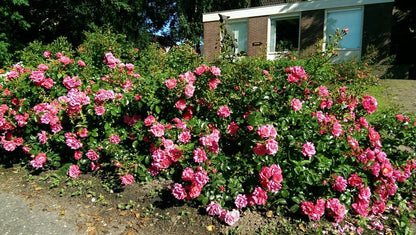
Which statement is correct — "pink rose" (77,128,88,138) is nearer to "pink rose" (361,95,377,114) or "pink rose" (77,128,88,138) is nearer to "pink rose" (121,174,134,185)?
"pink rose" (121,174,134,185)

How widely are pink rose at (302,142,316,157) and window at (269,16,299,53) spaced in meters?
13.5

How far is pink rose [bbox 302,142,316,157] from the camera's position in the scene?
8.04 ft

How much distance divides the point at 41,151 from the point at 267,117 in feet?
8.88

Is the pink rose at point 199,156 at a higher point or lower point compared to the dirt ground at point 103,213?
higher

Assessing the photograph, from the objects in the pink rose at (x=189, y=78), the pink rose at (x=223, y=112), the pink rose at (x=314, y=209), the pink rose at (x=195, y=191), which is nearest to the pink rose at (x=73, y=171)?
the pink rose at (x=195, y=191)

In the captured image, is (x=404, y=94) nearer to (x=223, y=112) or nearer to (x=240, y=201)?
(x=223, y=112)

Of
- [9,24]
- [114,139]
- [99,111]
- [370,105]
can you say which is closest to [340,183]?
[370,105]

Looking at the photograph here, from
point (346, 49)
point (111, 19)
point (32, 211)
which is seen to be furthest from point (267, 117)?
point (111, 19)

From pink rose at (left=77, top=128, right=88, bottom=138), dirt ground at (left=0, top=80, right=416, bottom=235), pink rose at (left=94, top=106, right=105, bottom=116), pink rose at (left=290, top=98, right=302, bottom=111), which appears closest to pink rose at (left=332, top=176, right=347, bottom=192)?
dirt ground at (left=0, top=80, right=416, bottom=235)

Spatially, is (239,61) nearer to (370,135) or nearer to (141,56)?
(370,135)

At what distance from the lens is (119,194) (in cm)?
293

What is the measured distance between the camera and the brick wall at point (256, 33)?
50.6 feet

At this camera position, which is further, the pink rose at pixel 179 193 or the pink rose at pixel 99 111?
the pink rose at pixel 99 111

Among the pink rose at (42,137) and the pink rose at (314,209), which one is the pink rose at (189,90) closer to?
the pink rose at (314,209)
